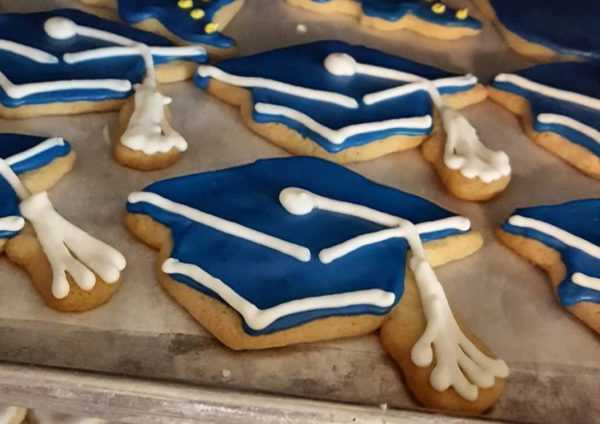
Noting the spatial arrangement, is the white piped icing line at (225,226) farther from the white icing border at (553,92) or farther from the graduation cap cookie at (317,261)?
the white icing border at (553,92)

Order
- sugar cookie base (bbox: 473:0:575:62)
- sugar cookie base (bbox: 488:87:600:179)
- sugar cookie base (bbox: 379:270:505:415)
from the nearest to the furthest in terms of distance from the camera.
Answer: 1. sugar cookie base (bbox: 379:270:505:415)
2. sugar cookie base (bbox: 488:87:600:179)
3. sugar cookie base (bbox: 473:0:575:62)

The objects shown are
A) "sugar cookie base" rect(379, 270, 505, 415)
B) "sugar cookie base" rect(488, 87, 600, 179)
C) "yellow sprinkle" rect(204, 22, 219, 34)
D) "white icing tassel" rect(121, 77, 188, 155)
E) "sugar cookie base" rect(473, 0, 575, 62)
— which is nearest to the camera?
"sugar cookie base" rect(379, 270, 505, 415)

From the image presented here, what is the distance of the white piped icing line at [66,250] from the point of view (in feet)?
3.72

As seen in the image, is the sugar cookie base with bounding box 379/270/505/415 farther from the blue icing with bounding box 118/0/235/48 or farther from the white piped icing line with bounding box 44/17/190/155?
the blue icing with bounding box 118/0/235/48

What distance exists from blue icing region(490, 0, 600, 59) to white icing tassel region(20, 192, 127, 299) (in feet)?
3.26

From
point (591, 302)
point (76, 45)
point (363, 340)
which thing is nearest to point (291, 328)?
point (363, 340)

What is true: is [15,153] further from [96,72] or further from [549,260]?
[549,260]

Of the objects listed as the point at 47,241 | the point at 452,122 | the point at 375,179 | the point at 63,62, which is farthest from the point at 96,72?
the point at 452,122

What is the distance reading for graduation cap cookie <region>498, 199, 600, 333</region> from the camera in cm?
121

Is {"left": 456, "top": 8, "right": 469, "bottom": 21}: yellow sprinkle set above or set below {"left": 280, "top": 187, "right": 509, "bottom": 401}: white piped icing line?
above

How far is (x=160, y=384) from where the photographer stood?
991 millimetres

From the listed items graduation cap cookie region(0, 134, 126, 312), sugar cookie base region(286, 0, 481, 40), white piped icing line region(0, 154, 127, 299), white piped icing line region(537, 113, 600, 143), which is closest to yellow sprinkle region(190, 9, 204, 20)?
sugar cookie base region(286, 0, 481, 40)

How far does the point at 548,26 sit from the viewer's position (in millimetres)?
1709

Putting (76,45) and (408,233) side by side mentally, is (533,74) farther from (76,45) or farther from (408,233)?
(76,45)
